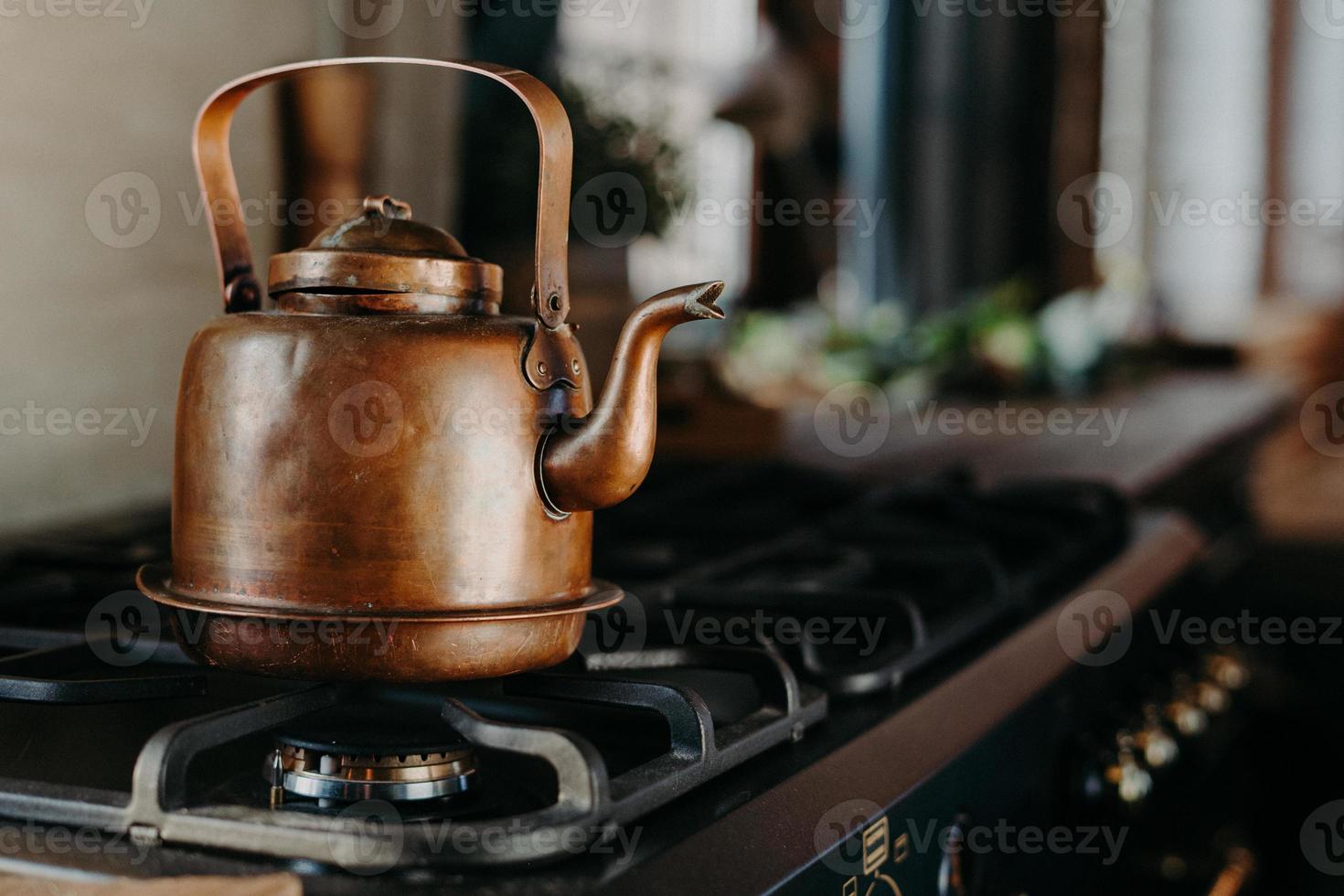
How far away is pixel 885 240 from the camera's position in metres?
4.75

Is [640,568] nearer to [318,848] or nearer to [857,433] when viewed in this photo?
[318,848]

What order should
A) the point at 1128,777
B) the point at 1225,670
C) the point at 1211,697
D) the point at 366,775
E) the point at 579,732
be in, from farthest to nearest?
the point at 1225,670
the point at 1211,697
the point at 1128,777
the point at 579,732
the point at 366,775

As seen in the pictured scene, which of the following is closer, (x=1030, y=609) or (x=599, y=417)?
(x=599, y=417)

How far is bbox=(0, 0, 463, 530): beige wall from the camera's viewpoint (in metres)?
1.13

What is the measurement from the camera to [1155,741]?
1.09m

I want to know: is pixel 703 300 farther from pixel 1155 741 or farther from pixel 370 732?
pixel 1155 741

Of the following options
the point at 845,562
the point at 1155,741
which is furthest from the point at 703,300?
the point at 1155,741

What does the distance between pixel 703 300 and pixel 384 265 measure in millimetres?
143

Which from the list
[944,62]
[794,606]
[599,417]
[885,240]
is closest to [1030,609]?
[794,606]

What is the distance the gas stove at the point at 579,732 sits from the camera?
18.7 inches

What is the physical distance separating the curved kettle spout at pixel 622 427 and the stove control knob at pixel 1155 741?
636 millimetres

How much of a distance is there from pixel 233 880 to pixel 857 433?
1746mm

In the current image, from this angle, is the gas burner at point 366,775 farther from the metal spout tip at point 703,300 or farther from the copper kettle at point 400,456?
the metal spout tip at point 703,300

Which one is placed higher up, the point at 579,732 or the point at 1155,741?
the point at 579,732
